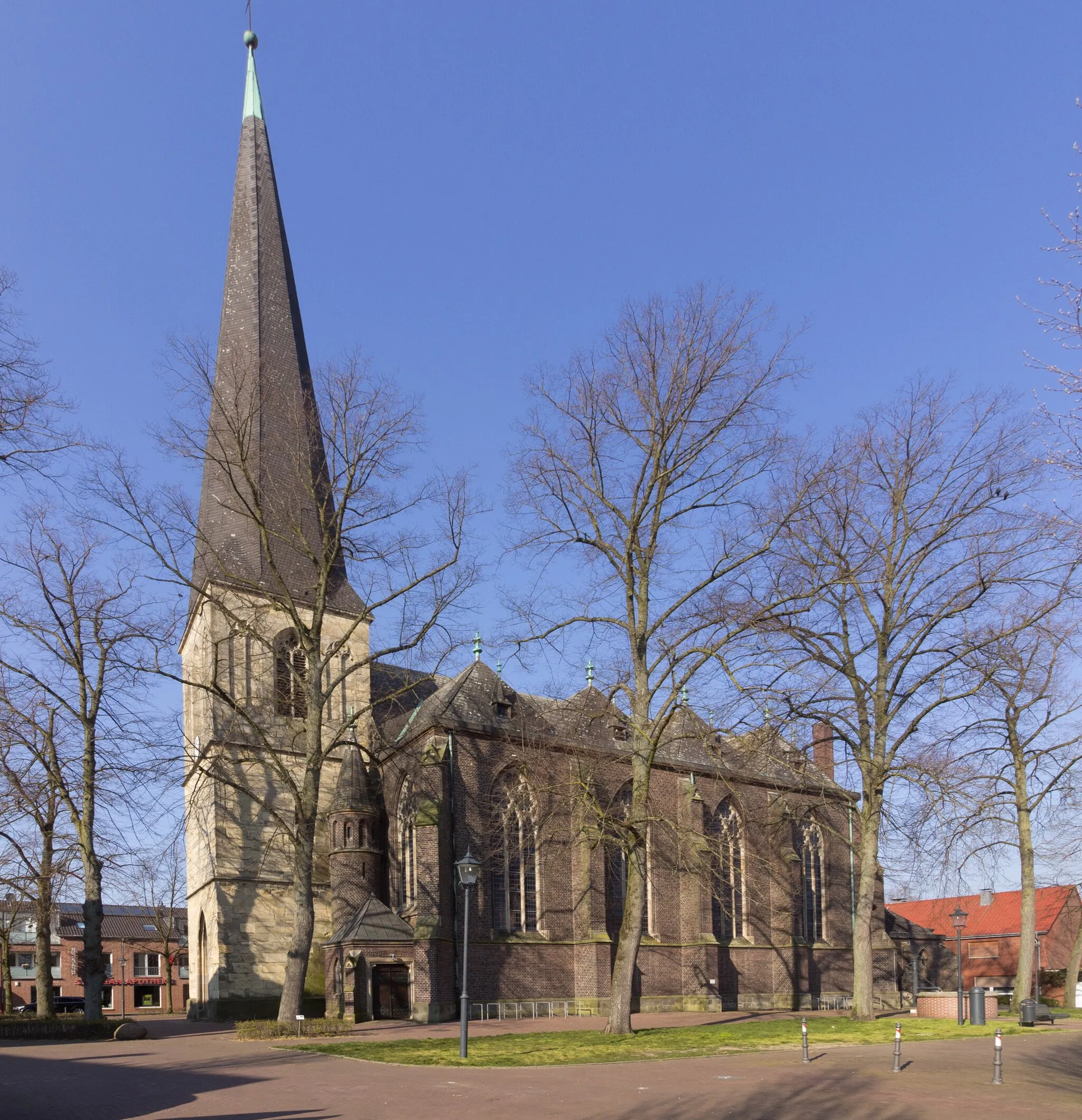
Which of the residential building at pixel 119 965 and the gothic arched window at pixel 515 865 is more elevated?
the gothic arched window at pixel 515 865

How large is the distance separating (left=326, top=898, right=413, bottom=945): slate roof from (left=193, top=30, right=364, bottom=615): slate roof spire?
953 cm

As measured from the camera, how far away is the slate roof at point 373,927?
29812mm

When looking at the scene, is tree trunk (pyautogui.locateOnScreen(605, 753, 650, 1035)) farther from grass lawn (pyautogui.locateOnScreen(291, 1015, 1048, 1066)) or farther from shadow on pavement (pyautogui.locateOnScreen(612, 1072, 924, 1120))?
shadow on pavement (pyautogui.locateOnScreen(612, 1072, 924, 1120))

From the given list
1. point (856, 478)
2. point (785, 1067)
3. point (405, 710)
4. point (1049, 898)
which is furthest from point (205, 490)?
point (1049, 898)

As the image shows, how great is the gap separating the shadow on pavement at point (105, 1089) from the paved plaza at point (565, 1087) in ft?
0.15

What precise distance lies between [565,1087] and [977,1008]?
14.1 metres

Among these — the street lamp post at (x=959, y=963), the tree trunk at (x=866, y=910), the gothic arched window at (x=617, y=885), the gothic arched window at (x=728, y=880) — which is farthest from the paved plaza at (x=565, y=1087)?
the gothic arched window at (x=728, y=880)

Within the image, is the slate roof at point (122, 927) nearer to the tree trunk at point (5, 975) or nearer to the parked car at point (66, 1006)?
the parked car at point (66, 1006)

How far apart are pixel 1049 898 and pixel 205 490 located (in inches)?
2046

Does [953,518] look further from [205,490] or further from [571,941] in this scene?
[205,490]

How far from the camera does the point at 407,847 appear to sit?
33.8 metres

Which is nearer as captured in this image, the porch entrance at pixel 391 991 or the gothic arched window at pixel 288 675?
the porch entrance at pixel 391 991

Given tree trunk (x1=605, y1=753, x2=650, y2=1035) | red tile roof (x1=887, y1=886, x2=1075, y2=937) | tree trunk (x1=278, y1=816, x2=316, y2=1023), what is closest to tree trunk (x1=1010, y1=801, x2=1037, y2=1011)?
tree trunk (x1=605, y1=753, x2=650, y2=1035)

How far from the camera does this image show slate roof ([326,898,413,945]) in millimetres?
29812
